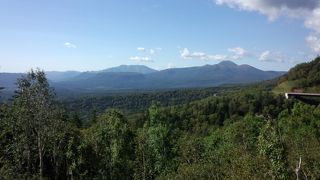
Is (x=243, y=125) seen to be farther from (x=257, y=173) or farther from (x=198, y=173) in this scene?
(x=257, y=173)

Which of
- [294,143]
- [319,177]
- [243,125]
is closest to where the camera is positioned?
[319,177]

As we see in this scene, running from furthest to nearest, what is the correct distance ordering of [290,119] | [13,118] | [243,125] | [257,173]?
[290,119] → [243,125] → [13,118] → [257,173]

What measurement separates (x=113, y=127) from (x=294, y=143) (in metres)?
29.0

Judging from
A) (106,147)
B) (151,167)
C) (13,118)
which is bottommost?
(151,167)

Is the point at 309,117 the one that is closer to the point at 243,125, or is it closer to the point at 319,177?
the point at 243,125

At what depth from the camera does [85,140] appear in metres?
60.2

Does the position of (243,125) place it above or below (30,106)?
below

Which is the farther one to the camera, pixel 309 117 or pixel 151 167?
pixel 309 117

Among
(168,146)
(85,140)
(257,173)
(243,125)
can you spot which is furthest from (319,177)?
(243,125)

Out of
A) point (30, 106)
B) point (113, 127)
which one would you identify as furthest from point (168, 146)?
point (30, 106)

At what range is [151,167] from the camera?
6694cm

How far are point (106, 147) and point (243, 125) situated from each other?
4738 cm

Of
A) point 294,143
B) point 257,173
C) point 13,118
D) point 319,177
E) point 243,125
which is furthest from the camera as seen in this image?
point 243,125

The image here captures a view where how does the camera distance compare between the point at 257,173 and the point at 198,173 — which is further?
the point at 198,173
